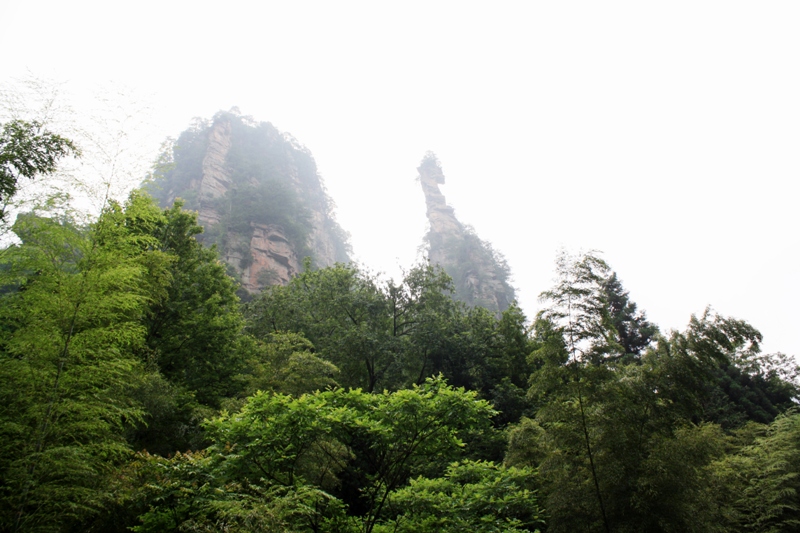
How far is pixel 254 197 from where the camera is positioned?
39062 millimetres

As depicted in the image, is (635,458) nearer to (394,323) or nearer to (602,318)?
(602,318)

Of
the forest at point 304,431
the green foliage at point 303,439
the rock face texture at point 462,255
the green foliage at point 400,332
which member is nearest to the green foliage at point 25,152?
the forest at point 304,431

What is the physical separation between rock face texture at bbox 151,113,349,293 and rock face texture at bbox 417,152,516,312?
40.9 feet

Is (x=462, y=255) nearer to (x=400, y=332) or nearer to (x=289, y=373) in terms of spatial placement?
Answer: (x=400, y=332)

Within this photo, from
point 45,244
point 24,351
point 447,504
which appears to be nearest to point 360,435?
point 447,504

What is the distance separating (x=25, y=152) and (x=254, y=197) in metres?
34.5

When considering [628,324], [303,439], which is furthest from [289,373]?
[628,324]

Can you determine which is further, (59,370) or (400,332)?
(400,332)

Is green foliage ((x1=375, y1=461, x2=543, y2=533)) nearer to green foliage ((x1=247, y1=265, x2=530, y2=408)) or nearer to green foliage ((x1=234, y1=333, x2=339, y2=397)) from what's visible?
green foliage ((x1=234, y1=333, x2=339, y2=397))

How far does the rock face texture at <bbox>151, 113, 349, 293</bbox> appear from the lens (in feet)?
115

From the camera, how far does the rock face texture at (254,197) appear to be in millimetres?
34906

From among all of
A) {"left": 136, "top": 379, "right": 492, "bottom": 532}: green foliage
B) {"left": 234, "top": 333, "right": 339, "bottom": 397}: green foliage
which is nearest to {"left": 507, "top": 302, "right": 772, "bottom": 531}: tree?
{"left": 136, "top": 379, "right": 492, "bottom": 532}: green foliage

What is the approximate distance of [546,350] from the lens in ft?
22.0

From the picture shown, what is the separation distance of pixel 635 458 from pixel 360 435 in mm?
3676
